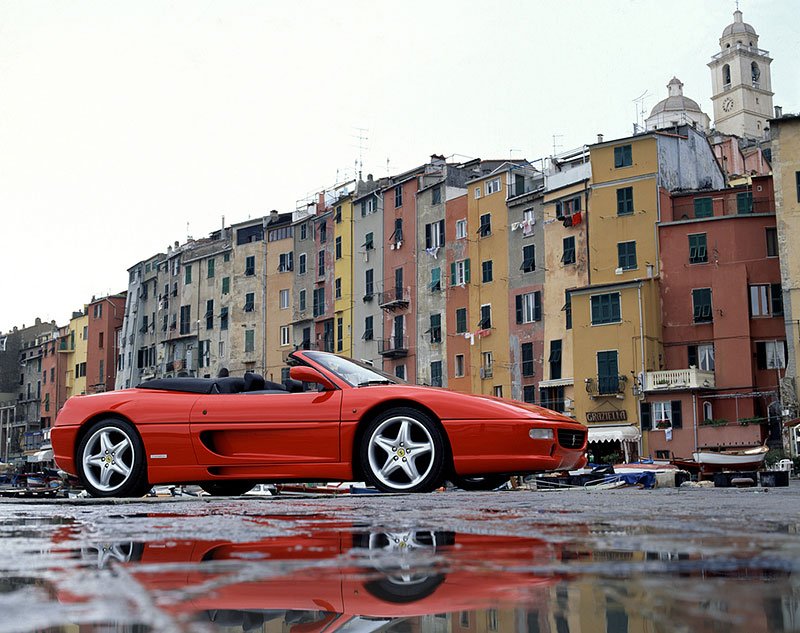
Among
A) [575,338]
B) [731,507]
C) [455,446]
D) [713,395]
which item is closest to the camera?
[731,507]

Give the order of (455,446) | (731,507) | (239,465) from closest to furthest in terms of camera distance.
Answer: (731,507), (455,446), (239,465)

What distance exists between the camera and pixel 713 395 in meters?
45.3

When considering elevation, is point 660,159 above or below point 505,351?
above

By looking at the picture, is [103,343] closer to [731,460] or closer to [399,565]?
[731,460]

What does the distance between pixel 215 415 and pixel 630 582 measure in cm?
717

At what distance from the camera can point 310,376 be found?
8680 mm

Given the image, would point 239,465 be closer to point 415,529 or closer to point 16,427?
point 415,529

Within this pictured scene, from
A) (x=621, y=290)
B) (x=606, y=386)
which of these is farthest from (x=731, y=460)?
(x=621, y=290)

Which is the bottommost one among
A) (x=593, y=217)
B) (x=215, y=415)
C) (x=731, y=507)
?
(x=731, y=507)

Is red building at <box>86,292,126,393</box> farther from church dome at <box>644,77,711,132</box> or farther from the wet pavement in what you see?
the wet pavement

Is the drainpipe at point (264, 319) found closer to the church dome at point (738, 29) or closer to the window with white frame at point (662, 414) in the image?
the window with white frame at point (662, 414)

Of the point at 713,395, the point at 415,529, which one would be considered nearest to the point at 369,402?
the point at 415,529

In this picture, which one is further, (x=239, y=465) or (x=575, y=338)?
(x=575, y=338)

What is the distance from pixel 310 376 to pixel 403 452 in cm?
114
